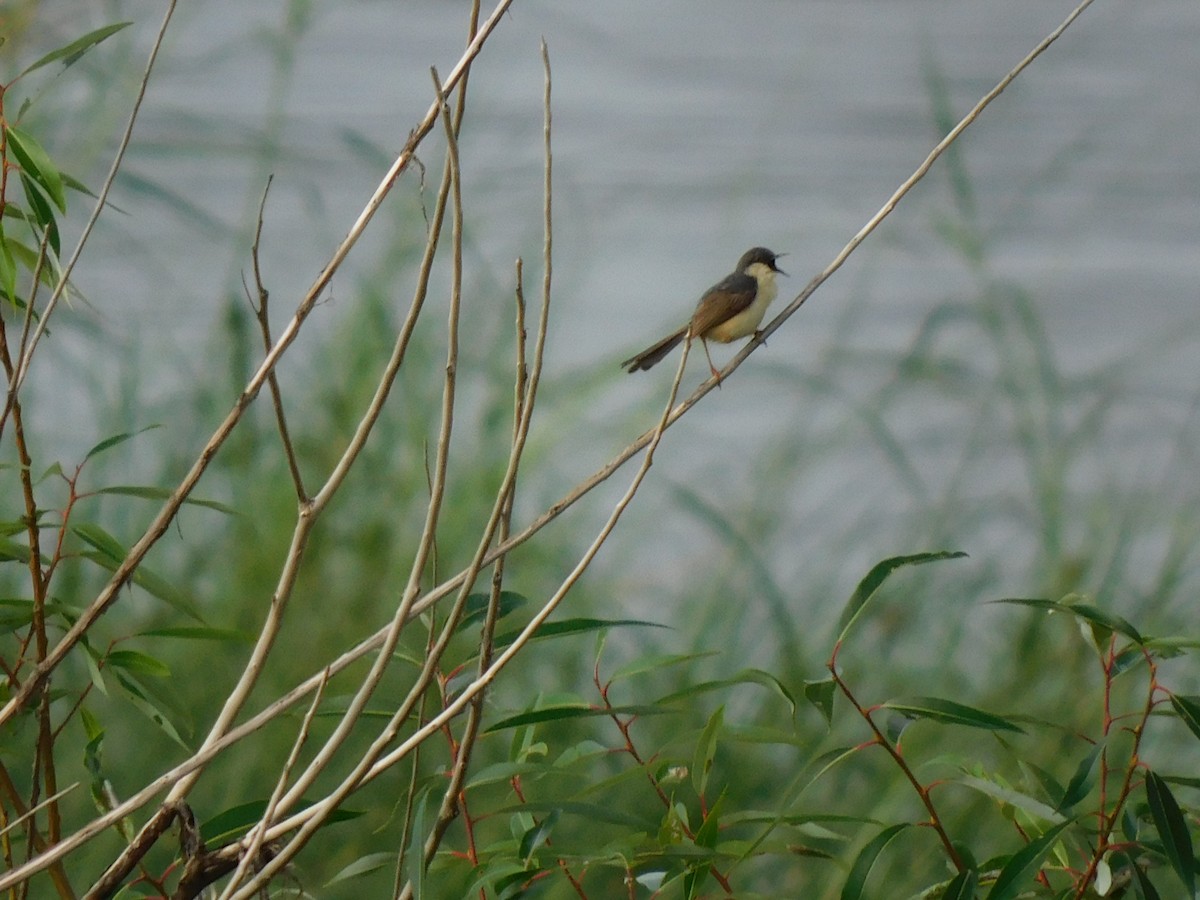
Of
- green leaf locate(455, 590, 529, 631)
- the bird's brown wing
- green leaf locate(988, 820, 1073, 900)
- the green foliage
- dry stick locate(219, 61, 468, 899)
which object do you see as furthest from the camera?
the green foliage

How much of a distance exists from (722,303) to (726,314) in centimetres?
2

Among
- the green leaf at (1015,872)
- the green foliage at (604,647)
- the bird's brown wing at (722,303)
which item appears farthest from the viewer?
the green foliage at (604,647)

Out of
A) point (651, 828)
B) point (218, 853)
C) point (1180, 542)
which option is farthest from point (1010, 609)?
point (218, 853)

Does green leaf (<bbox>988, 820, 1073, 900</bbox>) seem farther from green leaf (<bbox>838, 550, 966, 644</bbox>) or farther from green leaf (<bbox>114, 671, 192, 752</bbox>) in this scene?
green leaf (<bbox>114, 671, 192, 752</bbox>)

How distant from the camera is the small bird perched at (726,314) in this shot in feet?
4.74

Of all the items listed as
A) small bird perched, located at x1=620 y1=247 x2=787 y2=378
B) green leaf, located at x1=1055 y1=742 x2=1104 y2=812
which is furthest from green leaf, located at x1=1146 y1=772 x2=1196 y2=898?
small bird perched, located at x1=620 y1=247 x2=787 y2=378

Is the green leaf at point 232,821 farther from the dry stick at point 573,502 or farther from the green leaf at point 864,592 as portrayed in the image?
the green leaf at point 864,592

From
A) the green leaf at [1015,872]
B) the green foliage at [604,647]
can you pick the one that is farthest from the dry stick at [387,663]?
the green foliage at [604,647]

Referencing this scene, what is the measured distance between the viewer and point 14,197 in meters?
2.71

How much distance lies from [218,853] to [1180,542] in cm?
165

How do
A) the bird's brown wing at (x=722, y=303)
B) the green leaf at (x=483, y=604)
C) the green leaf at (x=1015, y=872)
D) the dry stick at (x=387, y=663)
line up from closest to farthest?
the dry stick at (x=387, y=663), the green leaf at (x=1015, y=872), the green leaf at (x=483, y=604), the bird's brown wing at (x=722, y=303)

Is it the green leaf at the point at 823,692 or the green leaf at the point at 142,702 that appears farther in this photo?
the green leaf at the point at 142,702

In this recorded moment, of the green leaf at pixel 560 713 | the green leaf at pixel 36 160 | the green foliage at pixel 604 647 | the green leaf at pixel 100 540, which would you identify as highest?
the green leaf at pixel 36 160

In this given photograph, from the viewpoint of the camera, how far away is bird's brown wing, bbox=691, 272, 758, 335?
1438 mm
